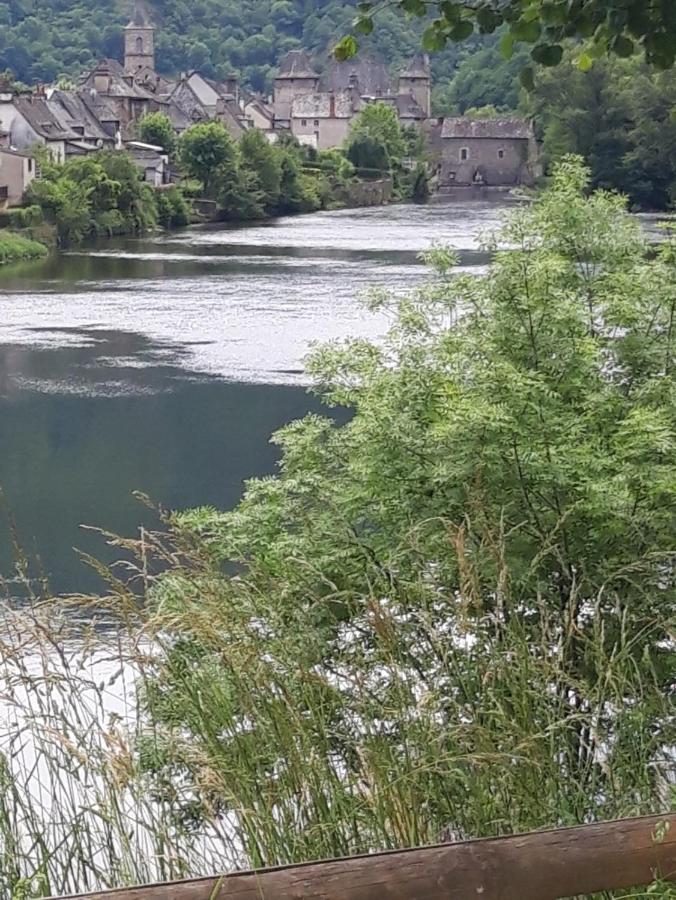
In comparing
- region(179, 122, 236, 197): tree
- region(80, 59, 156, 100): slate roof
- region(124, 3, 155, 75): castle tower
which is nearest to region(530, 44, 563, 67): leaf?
region(179, 122, 236, 197): tree

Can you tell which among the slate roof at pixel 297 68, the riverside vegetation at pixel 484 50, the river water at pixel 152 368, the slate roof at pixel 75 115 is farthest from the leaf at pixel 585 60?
the slate roof at pixel 297 68

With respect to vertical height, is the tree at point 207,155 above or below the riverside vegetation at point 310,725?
above

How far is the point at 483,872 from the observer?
2.15m

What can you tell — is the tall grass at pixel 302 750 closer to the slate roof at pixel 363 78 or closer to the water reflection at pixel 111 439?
the water reflection at pixel 111 439

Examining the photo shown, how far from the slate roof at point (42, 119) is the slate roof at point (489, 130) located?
87.6 feet

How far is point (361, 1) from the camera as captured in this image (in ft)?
12.5

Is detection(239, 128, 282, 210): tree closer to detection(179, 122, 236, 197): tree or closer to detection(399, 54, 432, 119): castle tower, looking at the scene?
detection(179, 122, 236, 197): tree

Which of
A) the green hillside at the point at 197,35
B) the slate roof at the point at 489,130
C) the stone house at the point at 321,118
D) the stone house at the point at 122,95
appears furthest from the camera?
the green hillside at the point at 197,35

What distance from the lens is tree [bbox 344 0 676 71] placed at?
3.62 m

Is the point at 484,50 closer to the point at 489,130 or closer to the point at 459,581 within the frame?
the point at 489,130

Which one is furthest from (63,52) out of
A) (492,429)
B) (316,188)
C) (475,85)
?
(492,429)

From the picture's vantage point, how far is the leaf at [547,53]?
11.8 ft

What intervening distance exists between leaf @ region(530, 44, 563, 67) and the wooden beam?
2.02 meters

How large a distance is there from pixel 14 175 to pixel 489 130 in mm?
38275
